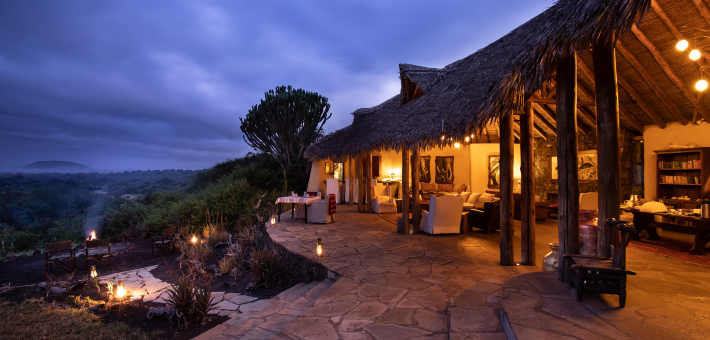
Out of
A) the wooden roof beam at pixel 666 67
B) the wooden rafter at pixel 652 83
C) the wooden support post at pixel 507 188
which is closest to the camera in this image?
the wooden support post at pixel 507 188

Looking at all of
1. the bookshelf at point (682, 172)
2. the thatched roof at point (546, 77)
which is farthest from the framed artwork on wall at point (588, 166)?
→ the bookshelf at point (682, 172)

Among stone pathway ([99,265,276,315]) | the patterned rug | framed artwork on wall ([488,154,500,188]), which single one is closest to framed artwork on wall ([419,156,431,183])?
framed artwork on wall ([488,154,500,188])

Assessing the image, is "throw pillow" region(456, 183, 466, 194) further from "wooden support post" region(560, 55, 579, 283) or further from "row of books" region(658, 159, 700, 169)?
"wooden support post" region(560, 55, 579, 283)

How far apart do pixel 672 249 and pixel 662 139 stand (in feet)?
Answer: 15.4

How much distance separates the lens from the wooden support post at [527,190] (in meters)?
4.51

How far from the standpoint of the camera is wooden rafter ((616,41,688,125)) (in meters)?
6.19

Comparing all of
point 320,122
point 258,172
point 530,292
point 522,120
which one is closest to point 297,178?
point 258,172

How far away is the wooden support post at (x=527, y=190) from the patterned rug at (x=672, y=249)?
2.63 metres

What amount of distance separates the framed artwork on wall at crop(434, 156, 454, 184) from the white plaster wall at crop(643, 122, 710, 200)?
625cm

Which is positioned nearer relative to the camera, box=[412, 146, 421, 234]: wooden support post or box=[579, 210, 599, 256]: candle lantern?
box=[579, 210, 599, 256]: candle lantern

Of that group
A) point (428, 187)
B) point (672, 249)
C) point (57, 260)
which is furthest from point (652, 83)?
point (57, 260)

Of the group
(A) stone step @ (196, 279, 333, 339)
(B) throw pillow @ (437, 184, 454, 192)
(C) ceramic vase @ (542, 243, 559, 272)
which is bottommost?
(A) stone step @ (196, 279, 333, 339)

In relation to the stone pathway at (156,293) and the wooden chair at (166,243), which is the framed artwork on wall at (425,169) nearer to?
the wooden chair at (166,243)

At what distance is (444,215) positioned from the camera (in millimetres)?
7105
